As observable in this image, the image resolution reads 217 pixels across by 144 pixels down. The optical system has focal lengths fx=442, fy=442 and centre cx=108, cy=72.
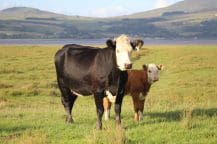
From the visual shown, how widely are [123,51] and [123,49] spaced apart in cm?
5

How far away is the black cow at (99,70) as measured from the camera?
33.9 feet

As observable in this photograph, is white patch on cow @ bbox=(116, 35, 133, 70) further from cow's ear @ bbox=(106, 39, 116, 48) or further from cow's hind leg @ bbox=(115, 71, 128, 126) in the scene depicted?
cow's hind leg @ bbox=(115, 71, 128, 126)

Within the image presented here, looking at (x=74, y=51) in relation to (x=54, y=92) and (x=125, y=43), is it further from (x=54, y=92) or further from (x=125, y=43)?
(x=54, y=92)

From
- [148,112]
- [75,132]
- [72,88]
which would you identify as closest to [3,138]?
[75,132]

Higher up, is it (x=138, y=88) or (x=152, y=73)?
(x=152, y=73)

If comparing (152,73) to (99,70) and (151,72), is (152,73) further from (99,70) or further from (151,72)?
(99,70)

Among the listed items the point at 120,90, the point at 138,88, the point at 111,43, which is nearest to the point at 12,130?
the point at 120,90

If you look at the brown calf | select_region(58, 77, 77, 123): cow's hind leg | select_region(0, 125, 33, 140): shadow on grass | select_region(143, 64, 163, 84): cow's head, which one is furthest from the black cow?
select_region(143, 64, 163, 84): cow's head

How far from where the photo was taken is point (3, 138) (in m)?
9.86

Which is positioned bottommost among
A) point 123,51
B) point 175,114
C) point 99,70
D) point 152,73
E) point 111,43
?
point 175,114

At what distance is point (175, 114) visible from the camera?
1315cm

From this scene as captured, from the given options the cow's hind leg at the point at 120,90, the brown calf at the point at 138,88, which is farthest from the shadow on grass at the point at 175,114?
the cow's hind leg at the point at 120,90

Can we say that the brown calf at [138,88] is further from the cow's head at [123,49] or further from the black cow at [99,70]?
the cow's head at [123,49]

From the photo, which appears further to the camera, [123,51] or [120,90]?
[120,90]
